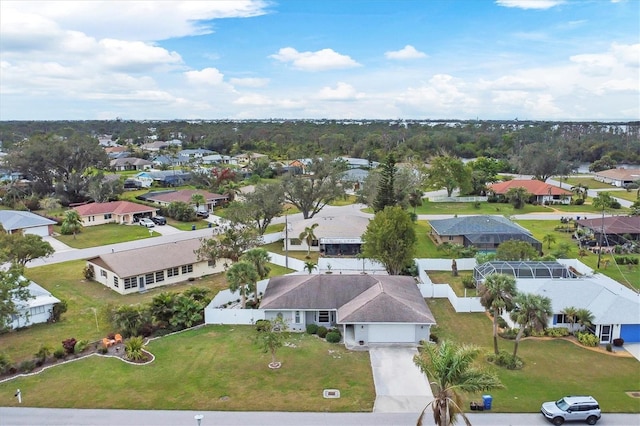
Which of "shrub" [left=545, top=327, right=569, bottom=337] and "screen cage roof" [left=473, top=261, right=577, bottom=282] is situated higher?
"screen cage roof" [left=473, top=261, right=577, bottom=282]

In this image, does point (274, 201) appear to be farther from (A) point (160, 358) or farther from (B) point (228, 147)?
(B) point (228, 147)

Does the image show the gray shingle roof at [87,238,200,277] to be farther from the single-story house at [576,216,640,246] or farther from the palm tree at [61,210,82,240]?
the single-story house at [576,216,640,246]

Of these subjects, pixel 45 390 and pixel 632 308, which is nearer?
pixel 45 390

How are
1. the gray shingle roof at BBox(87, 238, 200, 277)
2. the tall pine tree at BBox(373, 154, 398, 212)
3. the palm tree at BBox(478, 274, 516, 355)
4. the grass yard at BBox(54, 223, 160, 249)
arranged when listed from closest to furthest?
the palm tree at BBox(478, 274, 516, 355)
the gray shingle roof at BBox(87, 238, 200, 277)
the grass yard at BBox(54, 223, 160, 249)
the tall pine tree at BBox(373, 154, 398, 212)

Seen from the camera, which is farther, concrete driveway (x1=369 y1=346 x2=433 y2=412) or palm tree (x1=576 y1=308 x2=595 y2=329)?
palm tree (x1=576 y1=308 x2=595 y2=329)

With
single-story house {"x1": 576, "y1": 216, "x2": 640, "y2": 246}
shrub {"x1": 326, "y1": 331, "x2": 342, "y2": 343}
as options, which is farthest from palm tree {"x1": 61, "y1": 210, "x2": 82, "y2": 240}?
single-story house {"x1": 576, "y1": 216, "x2": 640, "y2": 246}

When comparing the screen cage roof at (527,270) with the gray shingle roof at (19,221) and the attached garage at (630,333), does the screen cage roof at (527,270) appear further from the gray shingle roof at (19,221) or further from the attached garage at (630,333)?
the gray shingle roof at (19,221)

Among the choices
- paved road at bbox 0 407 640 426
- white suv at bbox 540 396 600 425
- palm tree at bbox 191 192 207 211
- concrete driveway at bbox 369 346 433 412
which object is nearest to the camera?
white suv at bbox 540 396 600 425

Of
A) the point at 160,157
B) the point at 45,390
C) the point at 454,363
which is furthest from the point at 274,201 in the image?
the point at 160,157
